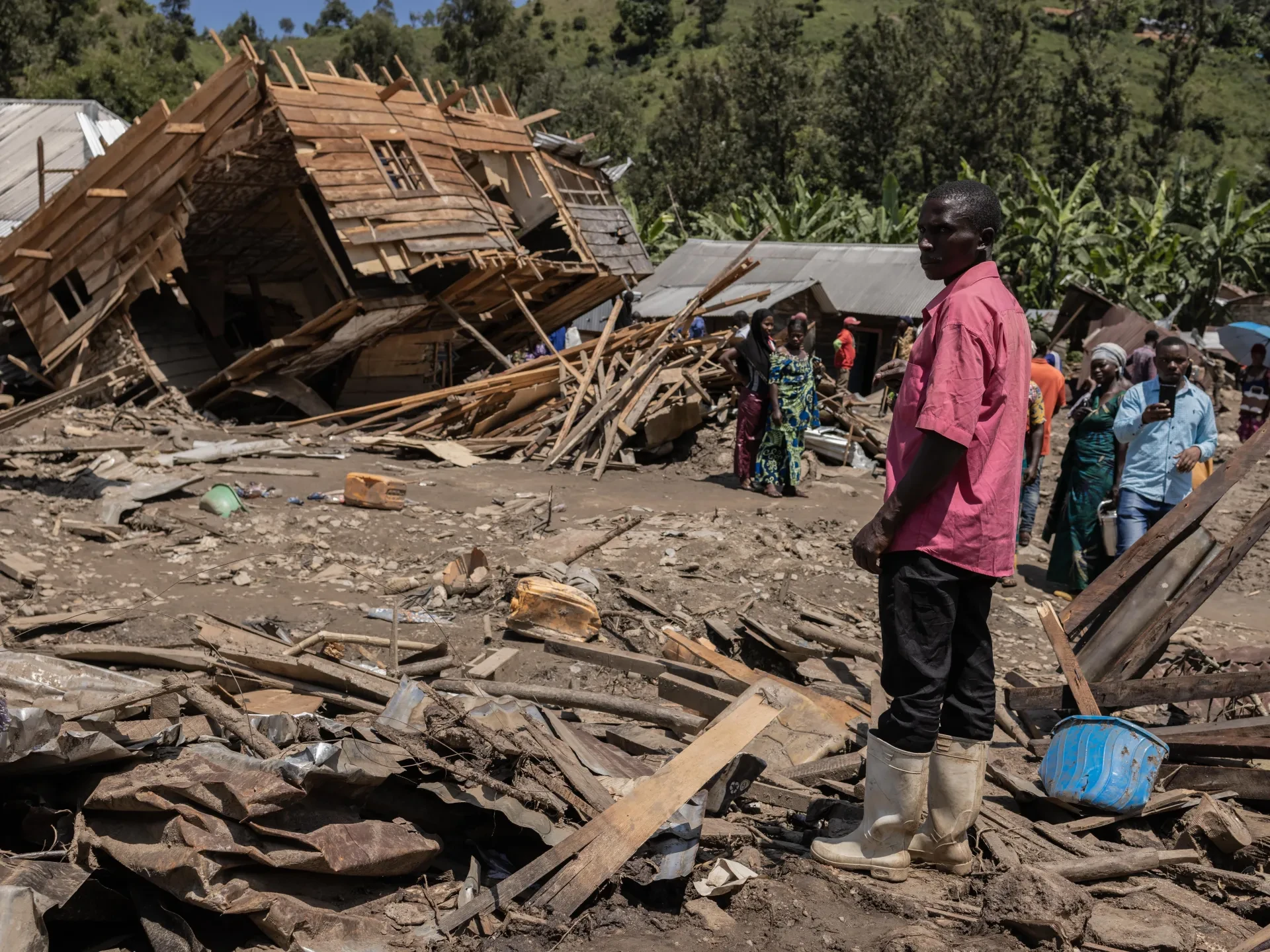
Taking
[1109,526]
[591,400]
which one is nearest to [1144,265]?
[591,400]

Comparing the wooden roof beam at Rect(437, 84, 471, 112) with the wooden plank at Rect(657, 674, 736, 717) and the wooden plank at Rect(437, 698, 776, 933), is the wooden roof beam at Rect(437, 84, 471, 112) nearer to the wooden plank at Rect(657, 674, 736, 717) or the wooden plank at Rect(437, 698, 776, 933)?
the wooden plank at Rect(657, 674, 736, 717)

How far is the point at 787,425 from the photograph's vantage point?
1102 cm

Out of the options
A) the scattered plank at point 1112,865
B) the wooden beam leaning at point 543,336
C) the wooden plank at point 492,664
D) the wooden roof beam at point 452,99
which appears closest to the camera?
the scattered plank at point 1112,865

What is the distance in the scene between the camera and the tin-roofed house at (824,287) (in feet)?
69.1

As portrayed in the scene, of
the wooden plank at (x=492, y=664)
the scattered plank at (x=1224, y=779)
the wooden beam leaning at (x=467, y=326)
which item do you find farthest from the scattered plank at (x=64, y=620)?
the wooden beam leaning at (x=467, y=326)

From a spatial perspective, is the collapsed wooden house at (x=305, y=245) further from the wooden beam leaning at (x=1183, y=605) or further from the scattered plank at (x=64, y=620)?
the wooden beam leaning at (x=1183, y=605)

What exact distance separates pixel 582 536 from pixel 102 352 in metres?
9.18

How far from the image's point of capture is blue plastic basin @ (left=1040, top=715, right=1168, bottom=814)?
148 inches

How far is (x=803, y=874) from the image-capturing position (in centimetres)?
343

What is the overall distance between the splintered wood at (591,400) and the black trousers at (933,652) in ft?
28.8

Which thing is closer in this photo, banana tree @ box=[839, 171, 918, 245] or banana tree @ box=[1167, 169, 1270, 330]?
banana tree @ box=[1167, 169, 1270, 330]

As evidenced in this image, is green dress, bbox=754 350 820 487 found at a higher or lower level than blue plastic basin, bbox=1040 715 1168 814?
higher

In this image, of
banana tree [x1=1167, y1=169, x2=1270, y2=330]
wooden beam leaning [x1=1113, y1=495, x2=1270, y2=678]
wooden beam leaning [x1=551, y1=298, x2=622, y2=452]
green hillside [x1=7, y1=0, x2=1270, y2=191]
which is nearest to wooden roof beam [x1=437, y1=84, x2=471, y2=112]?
wooden beam leaning [x1=551, y1=298, x2=622, y2=452]

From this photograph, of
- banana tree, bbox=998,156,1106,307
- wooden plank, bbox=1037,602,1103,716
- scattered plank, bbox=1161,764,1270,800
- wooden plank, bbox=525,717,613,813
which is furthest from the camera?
banana tree, bbox=998,156,1106,307
